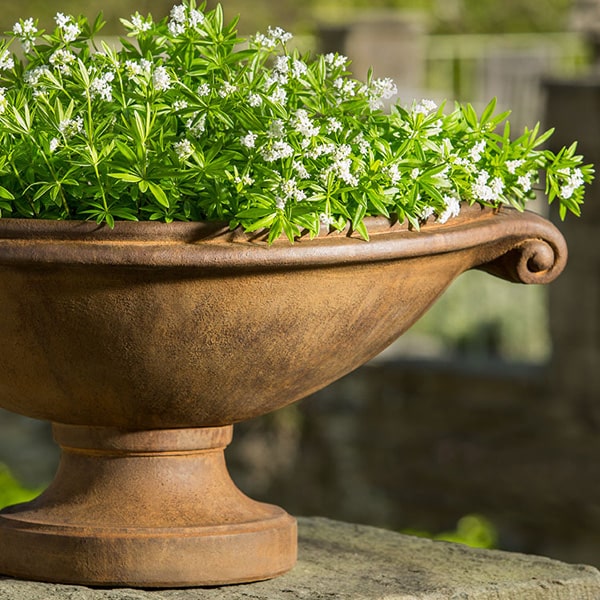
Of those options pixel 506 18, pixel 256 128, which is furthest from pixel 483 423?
pixel 506 18

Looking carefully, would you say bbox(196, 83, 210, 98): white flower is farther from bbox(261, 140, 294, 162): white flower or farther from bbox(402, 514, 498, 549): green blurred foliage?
bbox(402, 514, 498, 549): green blurred foliage

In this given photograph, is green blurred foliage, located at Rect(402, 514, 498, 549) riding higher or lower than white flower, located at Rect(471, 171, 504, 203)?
lower

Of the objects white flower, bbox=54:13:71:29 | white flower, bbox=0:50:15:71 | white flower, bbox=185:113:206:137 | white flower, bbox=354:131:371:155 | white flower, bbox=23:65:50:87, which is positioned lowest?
white flower, bbox=354:131:371:155

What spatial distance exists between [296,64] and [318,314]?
1.24 ft

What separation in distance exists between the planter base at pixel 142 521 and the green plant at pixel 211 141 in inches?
15.9

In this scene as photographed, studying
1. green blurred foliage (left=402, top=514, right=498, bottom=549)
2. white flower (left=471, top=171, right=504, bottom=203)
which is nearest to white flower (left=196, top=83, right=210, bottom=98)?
white flower (left=471, top=171, right=504, bottom=203)

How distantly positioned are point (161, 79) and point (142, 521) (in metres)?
0.66

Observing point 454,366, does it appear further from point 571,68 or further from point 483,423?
point 571,68

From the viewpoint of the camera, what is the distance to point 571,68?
10.1m

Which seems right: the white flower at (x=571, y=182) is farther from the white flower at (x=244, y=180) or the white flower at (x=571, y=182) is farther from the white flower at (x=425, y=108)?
the white flower at (x=244, y=180)

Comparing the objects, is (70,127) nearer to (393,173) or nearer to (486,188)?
(393,173)

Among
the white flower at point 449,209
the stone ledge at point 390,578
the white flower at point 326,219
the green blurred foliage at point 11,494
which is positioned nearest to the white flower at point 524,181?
the white flower at point 449,209

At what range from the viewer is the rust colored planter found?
1.63 metres

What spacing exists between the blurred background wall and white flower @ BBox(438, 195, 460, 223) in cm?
396
